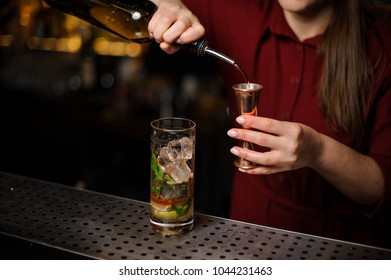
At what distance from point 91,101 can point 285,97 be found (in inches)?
83.0

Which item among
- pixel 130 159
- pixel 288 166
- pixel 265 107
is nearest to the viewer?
pixel 288 166

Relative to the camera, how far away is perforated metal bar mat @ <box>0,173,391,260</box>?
50.3 inches

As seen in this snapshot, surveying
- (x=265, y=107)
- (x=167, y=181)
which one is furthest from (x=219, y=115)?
(x=167, y=181)

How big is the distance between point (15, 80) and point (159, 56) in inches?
41.0

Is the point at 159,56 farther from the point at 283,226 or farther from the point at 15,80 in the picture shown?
the point at 283,226

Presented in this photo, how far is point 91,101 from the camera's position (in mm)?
3789

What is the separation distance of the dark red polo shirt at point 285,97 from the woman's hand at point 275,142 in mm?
506

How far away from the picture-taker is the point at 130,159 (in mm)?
3936

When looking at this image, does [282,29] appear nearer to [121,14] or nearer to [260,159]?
[121,14]

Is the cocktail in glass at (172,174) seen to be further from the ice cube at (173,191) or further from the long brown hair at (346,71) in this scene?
the long brown hair at (346,71)

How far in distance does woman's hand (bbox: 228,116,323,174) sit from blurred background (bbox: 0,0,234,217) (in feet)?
7.10

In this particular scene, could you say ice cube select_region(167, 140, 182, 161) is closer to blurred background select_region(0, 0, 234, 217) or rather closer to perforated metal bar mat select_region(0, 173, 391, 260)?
perforated metal bar mat select_region(0, 173, 391, 260)

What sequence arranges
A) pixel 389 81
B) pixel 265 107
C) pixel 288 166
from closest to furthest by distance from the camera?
pixel 288 166, pixel 389 81, pixel 265 107
